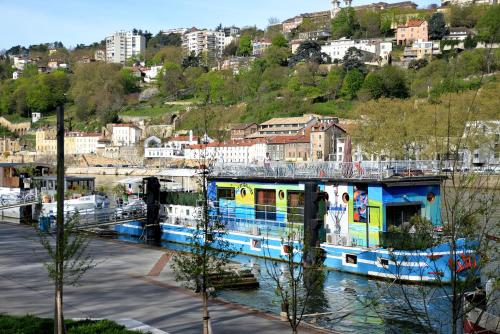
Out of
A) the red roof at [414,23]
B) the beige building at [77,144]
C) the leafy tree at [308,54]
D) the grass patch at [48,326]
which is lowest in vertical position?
the grass patch at [48,326]

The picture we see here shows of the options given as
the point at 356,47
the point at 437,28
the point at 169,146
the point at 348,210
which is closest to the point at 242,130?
the point at 169,146

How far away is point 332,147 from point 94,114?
363ft

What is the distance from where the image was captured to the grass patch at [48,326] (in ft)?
42.5

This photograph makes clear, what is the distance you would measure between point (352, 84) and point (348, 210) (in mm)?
116686

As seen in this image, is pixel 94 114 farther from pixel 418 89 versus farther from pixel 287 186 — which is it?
pixel 287 186

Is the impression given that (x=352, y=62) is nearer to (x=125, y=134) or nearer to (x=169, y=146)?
(x=169, y=146)

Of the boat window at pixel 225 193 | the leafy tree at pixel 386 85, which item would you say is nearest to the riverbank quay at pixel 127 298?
the boat window at pixel 225 193

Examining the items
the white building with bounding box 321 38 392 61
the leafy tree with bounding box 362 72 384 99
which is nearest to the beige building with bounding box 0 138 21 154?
the white building with bounding box 321 38 392 61

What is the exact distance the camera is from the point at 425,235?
10258 millimetres

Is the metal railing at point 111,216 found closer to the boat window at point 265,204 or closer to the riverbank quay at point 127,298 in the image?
the boat window at point 265,204

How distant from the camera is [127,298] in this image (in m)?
17.8

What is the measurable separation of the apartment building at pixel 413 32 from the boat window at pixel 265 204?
153 metres

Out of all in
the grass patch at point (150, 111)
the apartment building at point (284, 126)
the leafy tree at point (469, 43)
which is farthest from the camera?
the grass patch at point (150, 111)

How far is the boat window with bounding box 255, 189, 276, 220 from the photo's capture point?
94.1ft
